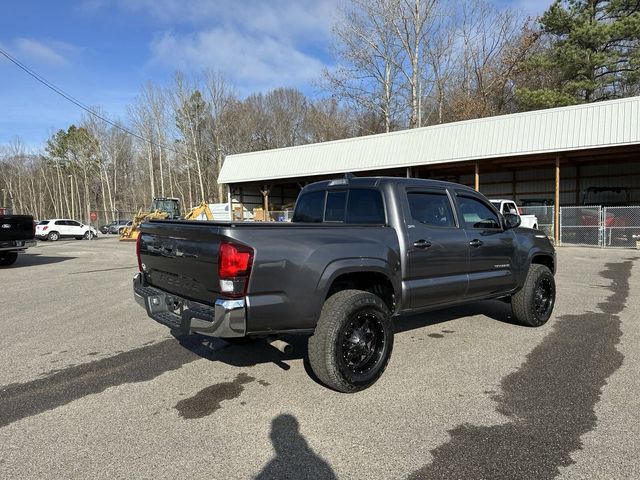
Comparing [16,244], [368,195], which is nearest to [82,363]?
[368,195]

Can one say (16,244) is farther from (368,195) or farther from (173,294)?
(368,195)

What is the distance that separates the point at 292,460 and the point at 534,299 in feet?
14.4

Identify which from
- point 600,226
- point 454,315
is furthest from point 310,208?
point 600,226

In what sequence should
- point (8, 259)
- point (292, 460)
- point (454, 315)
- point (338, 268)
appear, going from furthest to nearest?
point (8, 259), point (454, 315), point (338, 268), point (292, 460)

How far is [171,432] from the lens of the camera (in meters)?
3.22

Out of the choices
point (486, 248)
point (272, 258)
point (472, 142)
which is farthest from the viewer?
point (472, 142)

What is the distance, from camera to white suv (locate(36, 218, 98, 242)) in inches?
1298

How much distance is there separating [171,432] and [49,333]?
13.0 feet

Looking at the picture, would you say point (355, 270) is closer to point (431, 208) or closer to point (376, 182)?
point (376, 182)

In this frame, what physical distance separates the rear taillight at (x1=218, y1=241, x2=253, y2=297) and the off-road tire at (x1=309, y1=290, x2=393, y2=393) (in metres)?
0.82

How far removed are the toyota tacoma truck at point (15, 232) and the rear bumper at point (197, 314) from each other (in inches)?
449

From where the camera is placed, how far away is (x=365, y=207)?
4691 millimetres

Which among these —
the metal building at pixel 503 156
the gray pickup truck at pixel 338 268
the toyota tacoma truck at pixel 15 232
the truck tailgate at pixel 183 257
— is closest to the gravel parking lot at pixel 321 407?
the gray pickup truck at pixel 338 268

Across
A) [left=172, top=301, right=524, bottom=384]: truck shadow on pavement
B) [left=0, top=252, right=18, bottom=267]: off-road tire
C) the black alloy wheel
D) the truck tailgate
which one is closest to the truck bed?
the truck tailgate
